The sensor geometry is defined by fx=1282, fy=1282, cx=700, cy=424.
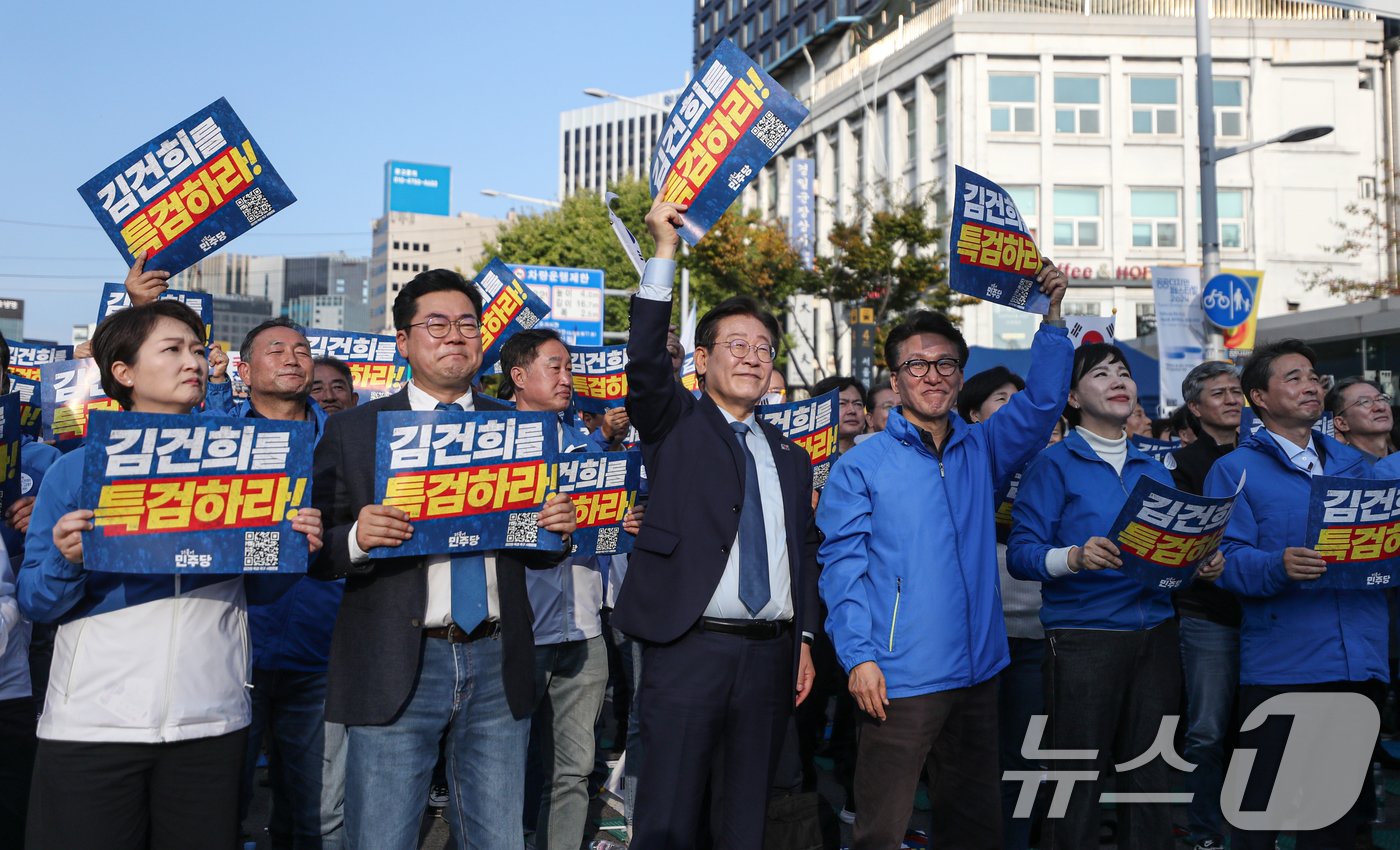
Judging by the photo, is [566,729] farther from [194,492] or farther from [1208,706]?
[1208,706]

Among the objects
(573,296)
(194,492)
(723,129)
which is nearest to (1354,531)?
(723,129)

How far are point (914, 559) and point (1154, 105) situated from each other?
3565 centimetres

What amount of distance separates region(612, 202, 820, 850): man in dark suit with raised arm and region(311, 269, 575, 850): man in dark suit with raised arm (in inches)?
15.7

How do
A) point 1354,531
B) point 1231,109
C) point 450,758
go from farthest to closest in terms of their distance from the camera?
point 1231,109 → point 1354,531 → point 450,758

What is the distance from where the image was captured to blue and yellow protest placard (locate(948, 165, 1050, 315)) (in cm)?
508

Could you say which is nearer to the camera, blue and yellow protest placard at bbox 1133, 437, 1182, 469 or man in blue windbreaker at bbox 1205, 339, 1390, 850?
man in blue windbreaker at bbox 1205, 339, 1390, 850

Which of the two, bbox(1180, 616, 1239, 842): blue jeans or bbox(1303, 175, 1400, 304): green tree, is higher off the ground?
bbox(1303, 175, 1400, 304): green tree

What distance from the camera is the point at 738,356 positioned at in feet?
14.4

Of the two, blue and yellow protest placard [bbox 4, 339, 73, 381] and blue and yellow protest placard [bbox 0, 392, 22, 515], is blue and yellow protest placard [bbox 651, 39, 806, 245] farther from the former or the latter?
blue and yellow protest placard [bbox 4, 339, 73, 381]

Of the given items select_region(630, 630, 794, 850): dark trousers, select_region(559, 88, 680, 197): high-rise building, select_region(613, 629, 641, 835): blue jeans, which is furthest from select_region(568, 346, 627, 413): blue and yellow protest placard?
select_region(559, 88, 680, 197): high-rise building

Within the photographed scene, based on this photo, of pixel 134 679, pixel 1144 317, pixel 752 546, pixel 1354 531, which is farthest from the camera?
pixel 1144 317

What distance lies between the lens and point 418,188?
6850cm

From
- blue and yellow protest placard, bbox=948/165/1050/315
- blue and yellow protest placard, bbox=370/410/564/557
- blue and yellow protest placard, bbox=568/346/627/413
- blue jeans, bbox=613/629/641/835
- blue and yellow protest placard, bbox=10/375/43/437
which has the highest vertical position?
blue and yellow protest placard, bbox=948/165/1050/315

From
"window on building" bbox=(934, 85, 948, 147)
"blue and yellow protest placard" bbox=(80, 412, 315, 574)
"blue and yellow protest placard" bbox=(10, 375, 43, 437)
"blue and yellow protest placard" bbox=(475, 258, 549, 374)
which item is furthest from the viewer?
"window on building" bbox=(934, 85, 948, 147)
